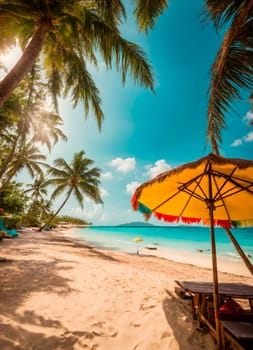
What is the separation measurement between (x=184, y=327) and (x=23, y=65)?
564 centimetres

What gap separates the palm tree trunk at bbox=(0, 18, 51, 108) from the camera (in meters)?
3.28

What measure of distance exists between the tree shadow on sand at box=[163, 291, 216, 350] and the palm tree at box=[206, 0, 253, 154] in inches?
127

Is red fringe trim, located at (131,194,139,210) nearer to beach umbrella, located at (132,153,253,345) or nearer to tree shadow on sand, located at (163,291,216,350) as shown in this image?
beach umbrella, located at (132,153,253,345)

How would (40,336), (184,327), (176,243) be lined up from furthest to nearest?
1. (176,243)
2. (184,327)
3. (40,336)

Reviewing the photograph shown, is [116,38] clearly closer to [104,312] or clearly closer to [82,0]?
[82,0]

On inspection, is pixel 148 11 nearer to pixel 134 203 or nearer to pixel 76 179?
pixel 134 203

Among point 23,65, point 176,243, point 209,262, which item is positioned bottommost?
point 209,262

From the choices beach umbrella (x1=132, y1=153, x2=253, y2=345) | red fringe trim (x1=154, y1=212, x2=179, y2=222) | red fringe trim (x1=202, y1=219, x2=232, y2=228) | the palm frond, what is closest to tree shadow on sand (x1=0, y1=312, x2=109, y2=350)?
beach umbrella (x1=132, y1=153, x2=253, y2=345)

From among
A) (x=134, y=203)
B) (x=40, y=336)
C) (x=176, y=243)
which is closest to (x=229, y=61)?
(x=134, y=203)

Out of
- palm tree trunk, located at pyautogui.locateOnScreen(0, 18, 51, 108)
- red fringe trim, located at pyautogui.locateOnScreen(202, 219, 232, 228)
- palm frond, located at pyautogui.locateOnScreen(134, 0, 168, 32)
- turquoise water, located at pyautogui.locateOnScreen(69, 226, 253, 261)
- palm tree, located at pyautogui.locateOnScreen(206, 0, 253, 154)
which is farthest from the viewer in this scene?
turquoise water, located at pyautogui.locateOnScreen(69, 226, 253, 261)

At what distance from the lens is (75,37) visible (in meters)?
4.50

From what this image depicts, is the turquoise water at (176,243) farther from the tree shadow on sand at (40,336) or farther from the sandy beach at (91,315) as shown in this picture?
the tree shadow on sand at (40,336)

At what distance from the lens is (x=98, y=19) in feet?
15.5

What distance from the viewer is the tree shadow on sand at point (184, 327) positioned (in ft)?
7.67
